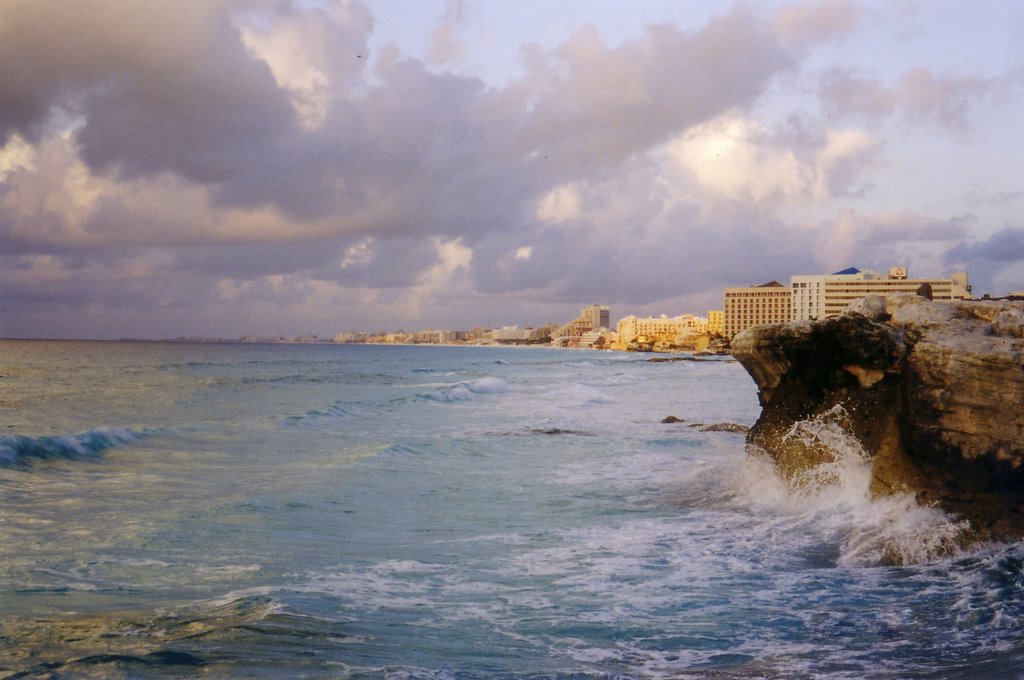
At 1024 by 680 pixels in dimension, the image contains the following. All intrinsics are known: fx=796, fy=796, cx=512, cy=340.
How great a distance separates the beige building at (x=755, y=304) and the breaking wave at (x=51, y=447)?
17371cm

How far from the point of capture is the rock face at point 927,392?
26.9 ft

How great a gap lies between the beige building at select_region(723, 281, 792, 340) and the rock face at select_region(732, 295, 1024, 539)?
6991 inches

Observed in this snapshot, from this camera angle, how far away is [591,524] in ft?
33.9

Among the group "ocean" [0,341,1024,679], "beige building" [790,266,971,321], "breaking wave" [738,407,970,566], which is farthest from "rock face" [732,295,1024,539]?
"beige building" [790,266,971,321]

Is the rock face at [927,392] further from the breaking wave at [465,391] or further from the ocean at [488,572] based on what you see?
the breaking wave at [465,391]

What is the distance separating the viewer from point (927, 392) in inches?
340

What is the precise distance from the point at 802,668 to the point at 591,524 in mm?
5021

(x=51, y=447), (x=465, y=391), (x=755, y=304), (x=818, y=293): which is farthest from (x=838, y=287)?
(x=51, y=447)

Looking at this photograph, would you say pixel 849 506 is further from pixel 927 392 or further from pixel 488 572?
pixel 488 572

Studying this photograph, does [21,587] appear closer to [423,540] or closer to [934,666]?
[423,540]

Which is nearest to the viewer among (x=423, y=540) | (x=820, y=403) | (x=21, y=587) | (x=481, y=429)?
Result: (x=21, y=587)

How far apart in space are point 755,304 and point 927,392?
625 feet

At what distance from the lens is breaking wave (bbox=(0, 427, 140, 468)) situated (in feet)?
55.5

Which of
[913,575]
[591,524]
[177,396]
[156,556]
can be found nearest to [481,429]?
[591,524]
